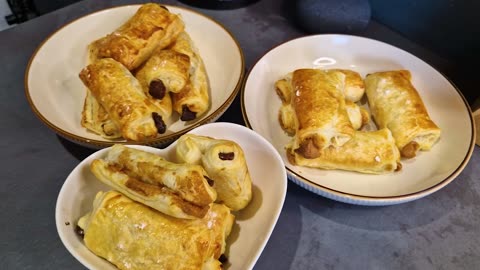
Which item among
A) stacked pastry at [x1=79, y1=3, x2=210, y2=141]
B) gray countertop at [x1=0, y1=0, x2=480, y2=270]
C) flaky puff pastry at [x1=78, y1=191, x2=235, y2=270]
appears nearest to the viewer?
flaky puff pastry at [x1=78, y1=191, x2=235, y2=270]

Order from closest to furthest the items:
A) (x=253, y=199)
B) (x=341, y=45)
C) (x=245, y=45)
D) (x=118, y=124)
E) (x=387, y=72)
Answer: (x=253, y=199), (x=118, y=124), (x=387, y=72), (x=341, y=45), (x=245, y=45)

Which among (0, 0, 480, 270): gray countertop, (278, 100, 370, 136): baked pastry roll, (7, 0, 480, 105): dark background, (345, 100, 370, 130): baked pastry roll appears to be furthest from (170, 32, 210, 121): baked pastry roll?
(7, 0, 480, 105): dark background

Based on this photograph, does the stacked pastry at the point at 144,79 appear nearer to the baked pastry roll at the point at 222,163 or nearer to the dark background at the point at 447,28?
the baked pastry roll at the point at 222,163

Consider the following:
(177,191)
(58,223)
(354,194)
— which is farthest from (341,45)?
(58,223)

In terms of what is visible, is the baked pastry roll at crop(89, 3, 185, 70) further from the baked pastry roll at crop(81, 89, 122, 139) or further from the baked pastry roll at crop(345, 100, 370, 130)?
the baked pastry roll at crop(345, 100, 370, 130)

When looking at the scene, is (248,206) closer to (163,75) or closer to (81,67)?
(163,75)

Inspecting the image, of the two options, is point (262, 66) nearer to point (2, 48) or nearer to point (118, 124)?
point (118, 124)
